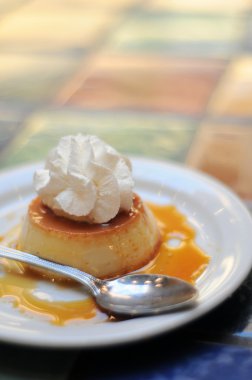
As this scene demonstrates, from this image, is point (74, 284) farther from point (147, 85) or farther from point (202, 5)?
point (202, 5)

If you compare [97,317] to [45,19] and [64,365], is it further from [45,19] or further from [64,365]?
[45,19]

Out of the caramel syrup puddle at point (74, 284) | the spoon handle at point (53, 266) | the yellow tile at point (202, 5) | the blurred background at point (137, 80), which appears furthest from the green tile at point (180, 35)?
the spoon handle at point (53, 266)

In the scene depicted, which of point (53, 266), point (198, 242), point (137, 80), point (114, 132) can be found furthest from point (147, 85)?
point (53, 266)

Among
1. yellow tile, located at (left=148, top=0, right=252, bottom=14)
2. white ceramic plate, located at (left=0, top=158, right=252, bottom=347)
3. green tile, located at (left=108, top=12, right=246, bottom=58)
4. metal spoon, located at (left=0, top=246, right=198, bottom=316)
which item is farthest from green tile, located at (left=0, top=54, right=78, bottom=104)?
metal spoon, located at (left=0, top=246, right=198, bottom=316)

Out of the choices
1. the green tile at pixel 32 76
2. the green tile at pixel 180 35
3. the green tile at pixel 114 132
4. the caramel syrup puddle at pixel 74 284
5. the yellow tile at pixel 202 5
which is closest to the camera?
the caramel syrup puddle at pixel 74 284

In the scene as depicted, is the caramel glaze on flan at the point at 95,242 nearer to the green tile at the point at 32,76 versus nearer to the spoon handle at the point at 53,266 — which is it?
the spoon handle at the point at 53,266

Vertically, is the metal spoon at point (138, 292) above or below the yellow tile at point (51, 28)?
above
